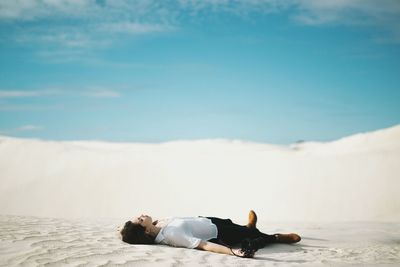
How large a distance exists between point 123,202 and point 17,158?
888 centimetres

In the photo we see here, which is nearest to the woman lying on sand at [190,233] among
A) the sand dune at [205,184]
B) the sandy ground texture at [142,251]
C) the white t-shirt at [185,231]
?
the white t-shirt at [185,231]

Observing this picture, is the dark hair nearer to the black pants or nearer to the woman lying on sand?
the woman lying on sand

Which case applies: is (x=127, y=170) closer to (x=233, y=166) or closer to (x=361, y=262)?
(x=233, y=166)

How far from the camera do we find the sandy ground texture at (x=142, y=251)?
14.2ft

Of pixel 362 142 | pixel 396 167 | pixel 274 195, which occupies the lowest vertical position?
pixel 274 195

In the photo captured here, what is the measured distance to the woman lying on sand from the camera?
17.1 ft

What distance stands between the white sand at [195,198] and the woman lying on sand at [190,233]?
0.21 meters

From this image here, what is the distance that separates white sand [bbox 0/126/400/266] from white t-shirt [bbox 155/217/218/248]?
221 mm

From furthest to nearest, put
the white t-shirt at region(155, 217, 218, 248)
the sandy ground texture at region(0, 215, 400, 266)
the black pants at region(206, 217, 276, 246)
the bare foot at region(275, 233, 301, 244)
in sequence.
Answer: the bare foot at region(275, 233, 301, 244), the black pants at region(206, 217, 276, 246), the white t-shirt at region(155, 217, 218, 248), the sandy ground texture at region(0, 215, 400, 266)

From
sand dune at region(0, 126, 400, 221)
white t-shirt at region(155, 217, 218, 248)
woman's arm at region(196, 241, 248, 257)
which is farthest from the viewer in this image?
sand dune at region(0, 126, 400, 221)

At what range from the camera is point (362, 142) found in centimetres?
2592

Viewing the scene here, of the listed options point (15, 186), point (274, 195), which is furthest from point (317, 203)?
point (15, 186)

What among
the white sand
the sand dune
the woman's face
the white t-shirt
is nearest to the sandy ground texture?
the white sand

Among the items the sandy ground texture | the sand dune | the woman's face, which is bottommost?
the sandy ground texture
